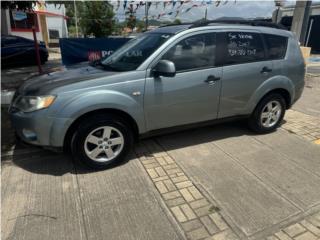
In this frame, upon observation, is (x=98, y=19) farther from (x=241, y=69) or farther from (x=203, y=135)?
(x=241, y=69)

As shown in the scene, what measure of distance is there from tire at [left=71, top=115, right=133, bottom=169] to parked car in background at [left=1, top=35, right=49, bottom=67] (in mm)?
10384

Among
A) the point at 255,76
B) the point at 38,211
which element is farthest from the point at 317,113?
the point at 38,211

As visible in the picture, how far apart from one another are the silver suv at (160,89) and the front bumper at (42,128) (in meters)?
0.01

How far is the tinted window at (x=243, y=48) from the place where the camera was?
4.01 metres

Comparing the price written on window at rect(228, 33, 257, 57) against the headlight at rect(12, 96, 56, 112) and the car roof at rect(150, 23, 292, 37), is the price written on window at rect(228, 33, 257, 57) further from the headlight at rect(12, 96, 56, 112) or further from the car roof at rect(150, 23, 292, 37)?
the headlight at rect(12, 96, 56, 112)

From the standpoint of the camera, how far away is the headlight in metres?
3.08

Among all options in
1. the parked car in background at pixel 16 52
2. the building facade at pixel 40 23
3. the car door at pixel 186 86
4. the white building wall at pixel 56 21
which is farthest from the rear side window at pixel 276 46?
the white building wall at pixel 56 21

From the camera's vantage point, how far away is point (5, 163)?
366 centimetres

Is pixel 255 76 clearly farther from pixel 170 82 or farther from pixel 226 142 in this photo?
pixel 170 82

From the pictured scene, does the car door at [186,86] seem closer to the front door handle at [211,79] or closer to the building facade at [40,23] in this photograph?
the front door handle at [211,79]

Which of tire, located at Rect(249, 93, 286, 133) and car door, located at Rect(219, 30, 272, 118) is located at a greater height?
car door, located at Rect(219, 30, 272, 118)

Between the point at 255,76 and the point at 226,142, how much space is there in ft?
3.67

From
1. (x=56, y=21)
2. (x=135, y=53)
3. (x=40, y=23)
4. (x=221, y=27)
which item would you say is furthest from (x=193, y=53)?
(x=56, y=21)

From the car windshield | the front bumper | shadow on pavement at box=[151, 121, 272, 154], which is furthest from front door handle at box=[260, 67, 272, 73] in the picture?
the front bumper
